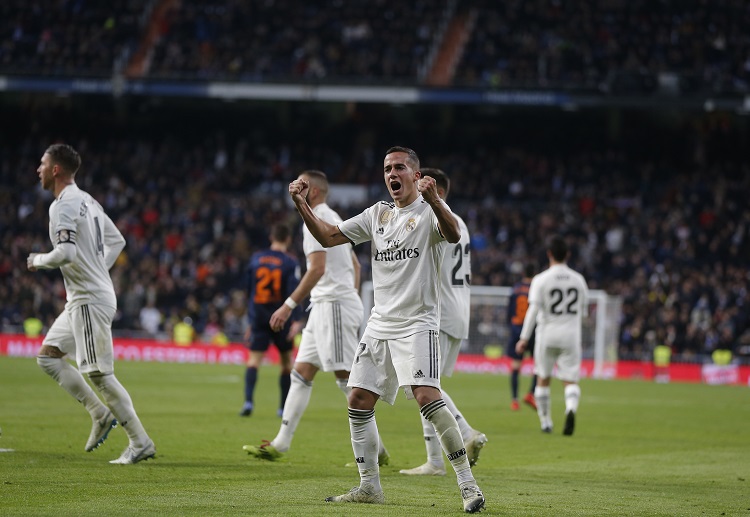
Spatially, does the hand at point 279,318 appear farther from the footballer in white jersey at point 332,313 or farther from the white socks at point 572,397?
the white socks at point 572,397

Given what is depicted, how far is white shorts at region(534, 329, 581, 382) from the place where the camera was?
50.3ft

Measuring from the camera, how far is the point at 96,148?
44094mm

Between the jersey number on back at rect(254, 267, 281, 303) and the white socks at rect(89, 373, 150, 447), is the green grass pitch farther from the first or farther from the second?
the jersey number on back at rect(254, 267, 281, 303)

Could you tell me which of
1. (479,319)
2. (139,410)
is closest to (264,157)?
(479,319)

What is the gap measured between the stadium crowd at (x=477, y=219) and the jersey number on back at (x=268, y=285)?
17.3 metres

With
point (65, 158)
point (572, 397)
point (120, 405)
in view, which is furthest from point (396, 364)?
point (572, 397)

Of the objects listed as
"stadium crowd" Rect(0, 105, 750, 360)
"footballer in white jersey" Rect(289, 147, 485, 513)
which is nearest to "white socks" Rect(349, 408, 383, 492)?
"footballer in white jersey" Rect(289, 147, 485, 513)

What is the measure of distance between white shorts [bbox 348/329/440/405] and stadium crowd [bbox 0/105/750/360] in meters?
24.9

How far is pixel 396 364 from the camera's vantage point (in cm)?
784

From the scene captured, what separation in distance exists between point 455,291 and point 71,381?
11.5 feet

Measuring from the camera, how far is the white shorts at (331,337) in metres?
10.9

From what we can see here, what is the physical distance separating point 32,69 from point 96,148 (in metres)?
4.10

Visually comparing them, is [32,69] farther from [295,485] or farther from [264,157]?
[295,485]

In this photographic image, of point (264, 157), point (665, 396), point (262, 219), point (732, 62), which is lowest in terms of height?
point (665, 396)
